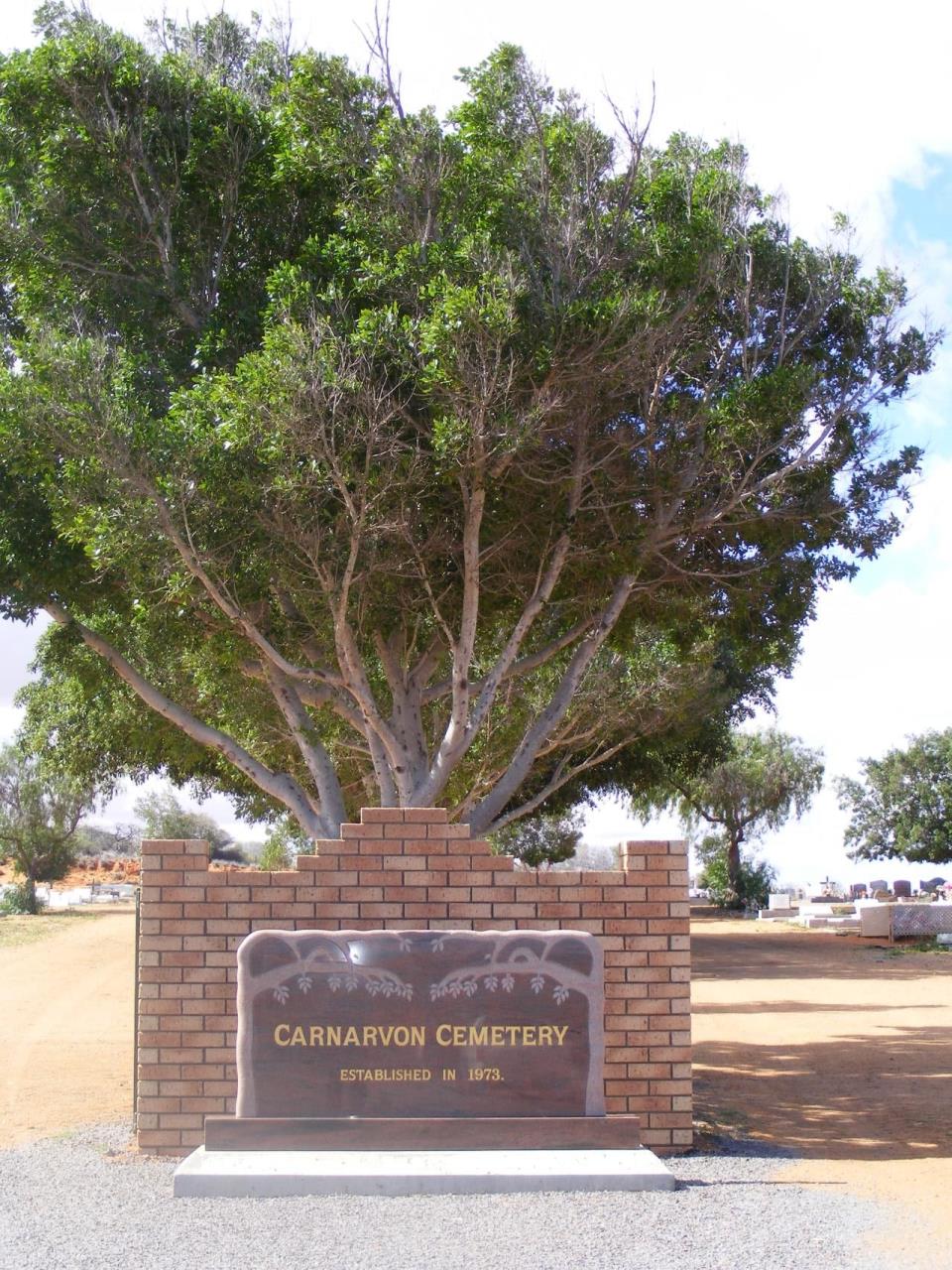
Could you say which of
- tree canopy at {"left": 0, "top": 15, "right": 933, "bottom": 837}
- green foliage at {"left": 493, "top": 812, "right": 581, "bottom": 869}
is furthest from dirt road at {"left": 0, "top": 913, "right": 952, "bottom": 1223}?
green foliage at {"left": 493, "top": 812, "right": 581, "bottom": 869}

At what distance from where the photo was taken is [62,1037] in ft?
58.9

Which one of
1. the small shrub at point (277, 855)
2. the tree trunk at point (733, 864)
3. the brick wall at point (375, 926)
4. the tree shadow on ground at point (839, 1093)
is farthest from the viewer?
the tree trunk at point (733, 864)

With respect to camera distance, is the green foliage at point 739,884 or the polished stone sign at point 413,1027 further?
the green foliage at point 739,884

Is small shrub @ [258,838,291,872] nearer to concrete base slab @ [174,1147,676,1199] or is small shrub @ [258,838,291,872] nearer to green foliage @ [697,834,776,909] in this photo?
green foliage @ [697,834,776,909]

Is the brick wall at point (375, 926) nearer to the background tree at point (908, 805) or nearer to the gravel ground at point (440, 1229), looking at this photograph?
the gravel ground at point (440, 1229)

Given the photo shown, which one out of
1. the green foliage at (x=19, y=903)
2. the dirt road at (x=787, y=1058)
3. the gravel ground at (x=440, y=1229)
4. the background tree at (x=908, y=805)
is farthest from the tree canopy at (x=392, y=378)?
the background tree at (x=908, y=805)

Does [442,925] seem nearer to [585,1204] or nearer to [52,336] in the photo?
[585,1204]

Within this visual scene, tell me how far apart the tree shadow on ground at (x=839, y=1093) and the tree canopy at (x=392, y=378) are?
11.5 feet

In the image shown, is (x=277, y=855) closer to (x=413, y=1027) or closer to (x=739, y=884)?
(x=739, y=884)

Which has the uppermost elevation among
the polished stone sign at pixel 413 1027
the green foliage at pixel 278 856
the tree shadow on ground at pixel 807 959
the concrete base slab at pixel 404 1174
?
the green foliage at pixel 278 856

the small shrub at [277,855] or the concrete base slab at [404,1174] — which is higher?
the small shrub at [277,855]

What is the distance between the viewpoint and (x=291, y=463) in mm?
11180

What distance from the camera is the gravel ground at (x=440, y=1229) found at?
7031mm

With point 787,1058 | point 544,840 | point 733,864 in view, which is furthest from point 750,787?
point 787,1058
